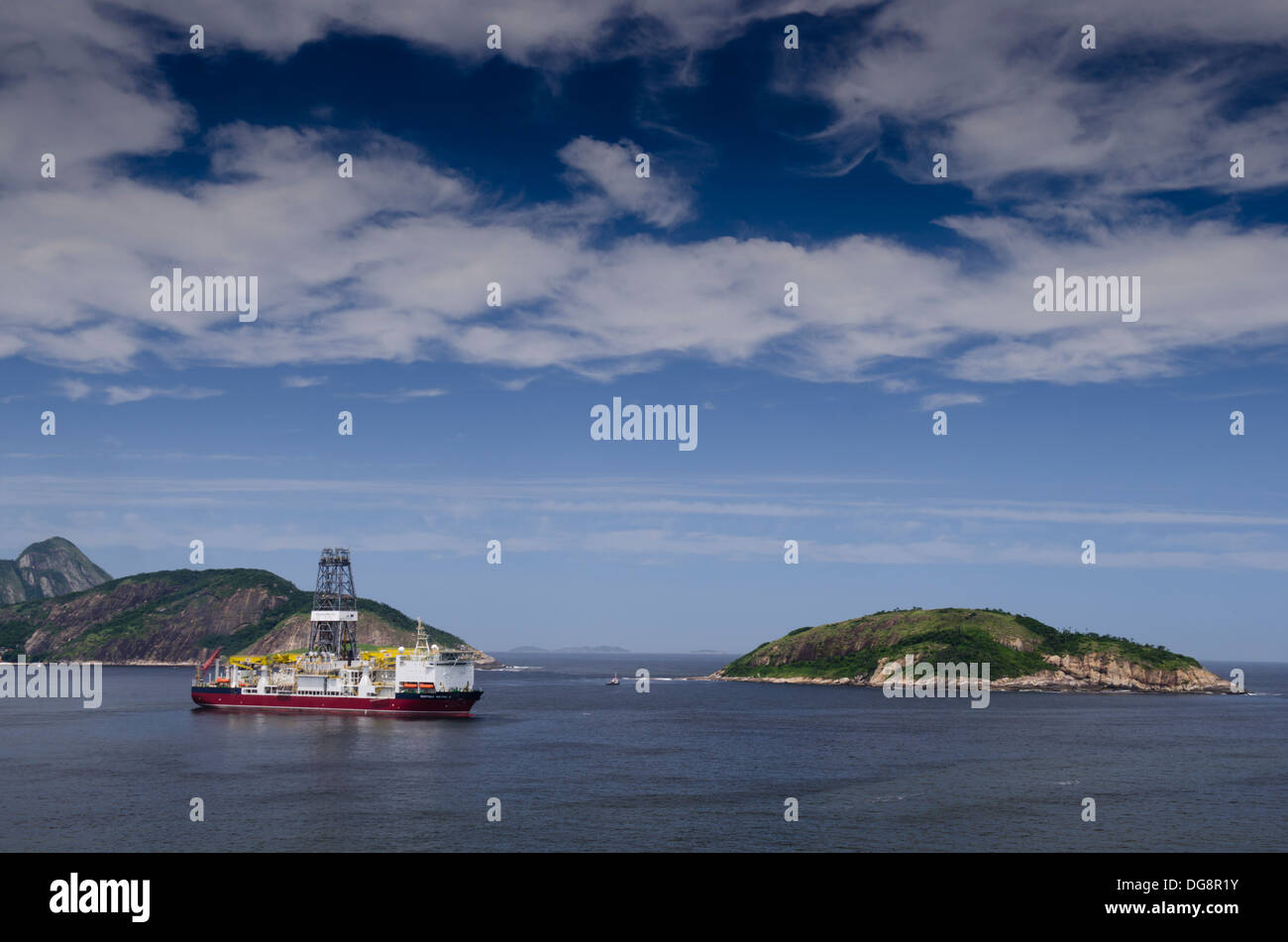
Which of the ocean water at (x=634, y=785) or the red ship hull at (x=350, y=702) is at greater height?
the ocean water at (x=634, y=785)

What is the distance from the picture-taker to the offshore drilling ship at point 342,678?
150500 millimetres

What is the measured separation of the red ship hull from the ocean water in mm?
5033

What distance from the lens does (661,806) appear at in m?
70.6

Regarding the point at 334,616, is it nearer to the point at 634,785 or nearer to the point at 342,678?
the point at 342,678

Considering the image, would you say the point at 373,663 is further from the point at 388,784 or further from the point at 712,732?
the point at 388,784

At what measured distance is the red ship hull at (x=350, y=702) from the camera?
14825 cm

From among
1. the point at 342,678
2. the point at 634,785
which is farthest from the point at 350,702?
the point at 634,785

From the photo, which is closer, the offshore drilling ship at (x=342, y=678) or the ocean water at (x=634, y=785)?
the ocean water at (x=634, y=785)

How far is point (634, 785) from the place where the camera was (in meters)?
Result: 81.0

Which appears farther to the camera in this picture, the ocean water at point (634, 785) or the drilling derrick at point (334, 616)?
the drilling derrick at point (334, 616)

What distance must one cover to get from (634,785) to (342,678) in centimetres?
9707
